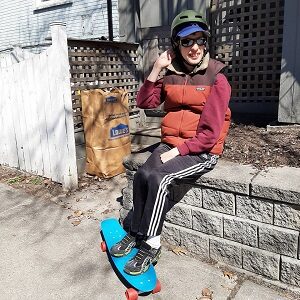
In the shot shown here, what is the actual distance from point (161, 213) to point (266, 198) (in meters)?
0.77

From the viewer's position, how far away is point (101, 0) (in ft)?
28.1

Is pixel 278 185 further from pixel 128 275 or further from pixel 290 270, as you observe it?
pixel 128 275

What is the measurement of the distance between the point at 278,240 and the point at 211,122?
1.00 m

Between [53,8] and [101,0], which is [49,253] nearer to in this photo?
[101,0]

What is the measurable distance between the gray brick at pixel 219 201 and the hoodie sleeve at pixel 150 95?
93cm

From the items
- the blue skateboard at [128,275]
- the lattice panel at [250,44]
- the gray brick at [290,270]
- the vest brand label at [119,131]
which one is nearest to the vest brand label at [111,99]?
the vest brand label at [119,131]

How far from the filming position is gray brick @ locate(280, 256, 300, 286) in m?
2.52

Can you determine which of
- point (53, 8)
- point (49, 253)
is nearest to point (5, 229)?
point (49, 253)

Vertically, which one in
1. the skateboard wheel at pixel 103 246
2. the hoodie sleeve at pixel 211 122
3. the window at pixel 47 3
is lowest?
the skateboard wheel at pixel 103 246

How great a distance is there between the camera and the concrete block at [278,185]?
2.41 metres

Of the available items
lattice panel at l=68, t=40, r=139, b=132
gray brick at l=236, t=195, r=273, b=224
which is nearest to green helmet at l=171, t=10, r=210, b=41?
gray brick at l=236, t=195, r=273, b=224

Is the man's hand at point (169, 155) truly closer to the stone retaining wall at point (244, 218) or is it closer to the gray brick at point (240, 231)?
the stone retaining wall at point (244, 218)

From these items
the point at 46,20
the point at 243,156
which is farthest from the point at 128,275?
the point at 46,20

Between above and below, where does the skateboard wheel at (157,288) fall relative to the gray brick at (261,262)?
below
